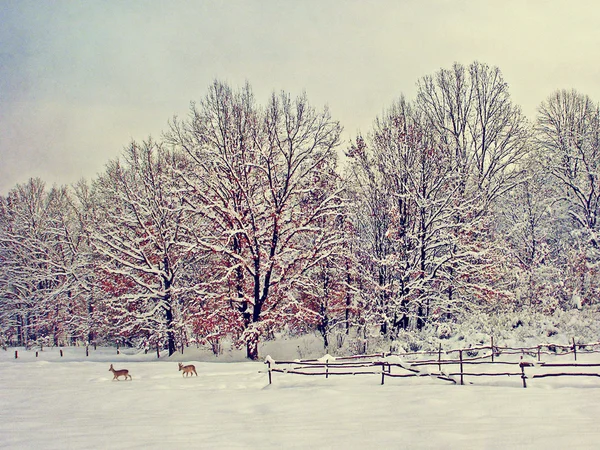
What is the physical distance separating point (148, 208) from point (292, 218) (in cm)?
1050

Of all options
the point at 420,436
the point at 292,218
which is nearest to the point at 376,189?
the point at 292,218

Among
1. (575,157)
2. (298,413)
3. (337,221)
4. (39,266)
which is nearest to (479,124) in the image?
(575,157)

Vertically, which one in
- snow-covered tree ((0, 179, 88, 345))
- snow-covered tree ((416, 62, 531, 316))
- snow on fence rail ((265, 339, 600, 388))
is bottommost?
snow on fence rail ((265, 339, 600, 388))

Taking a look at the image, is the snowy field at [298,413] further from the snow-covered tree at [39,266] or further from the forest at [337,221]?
the snow-covered tree at [39,266]

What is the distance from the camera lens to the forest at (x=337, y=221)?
25656mm

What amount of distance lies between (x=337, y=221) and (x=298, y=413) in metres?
21.5

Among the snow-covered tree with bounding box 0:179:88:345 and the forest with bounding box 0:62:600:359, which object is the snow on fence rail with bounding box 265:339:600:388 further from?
the snow-covered tree with bounding box 0:179:88:345

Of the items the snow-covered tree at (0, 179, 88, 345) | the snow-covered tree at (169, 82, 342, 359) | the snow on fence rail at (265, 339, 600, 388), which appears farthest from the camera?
the snow-covered tree at (0, 179, 88, 345)

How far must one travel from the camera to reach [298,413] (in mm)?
10867

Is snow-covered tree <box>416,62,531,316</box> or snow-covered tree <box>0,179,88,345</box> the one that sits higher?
snow-covered tree <box>416,62,531,316</box>

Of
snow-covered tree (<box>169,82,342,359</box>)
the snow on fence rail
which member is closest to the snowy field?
the snow on fence rail

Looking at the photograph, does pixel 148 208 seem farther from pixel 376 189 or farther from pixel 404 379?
pixel 404 379

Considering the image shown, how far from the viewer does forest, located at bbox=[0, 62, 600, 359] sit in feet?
84.2

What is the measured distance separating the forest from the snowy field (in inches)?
371
